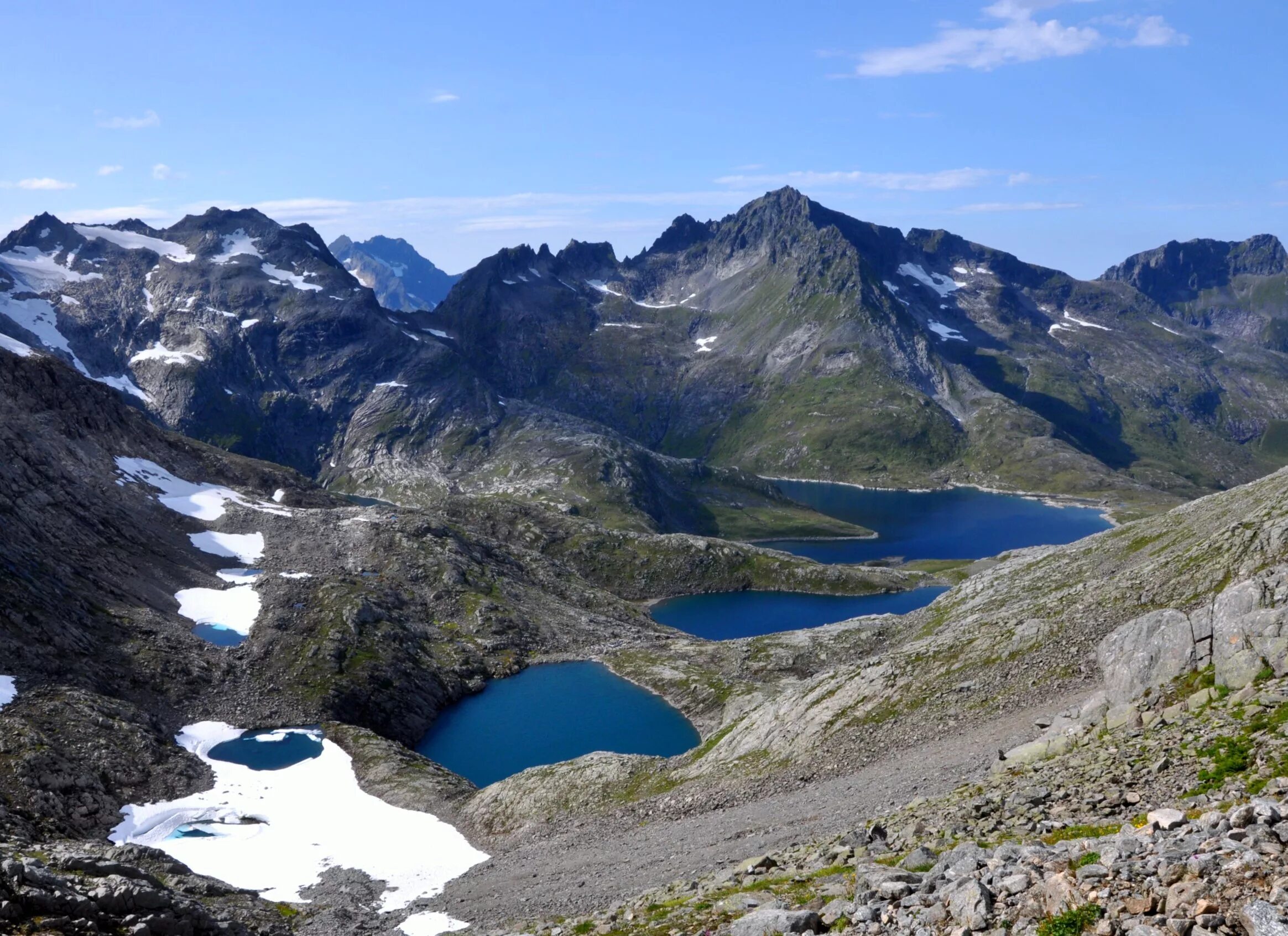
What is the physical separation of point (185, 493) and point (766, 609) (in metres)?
110

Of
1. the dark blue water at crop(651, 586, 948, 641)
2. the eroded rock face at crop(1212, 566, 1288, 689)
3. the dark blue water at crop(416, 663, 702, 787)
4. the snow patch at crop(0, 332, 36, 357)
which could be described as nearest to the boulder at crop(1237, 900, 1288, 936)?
the eroded rock face at crop(1212, 566, 1288, 689)

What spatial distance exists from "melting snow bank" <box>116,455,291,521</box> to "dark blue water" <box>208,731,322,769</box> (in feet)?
187

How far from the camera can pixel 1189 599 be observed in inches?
1989

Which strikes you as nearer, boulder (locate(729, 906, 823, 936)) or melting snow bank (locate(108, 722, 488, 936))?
boulder (locate(729, 906, 823, 936))

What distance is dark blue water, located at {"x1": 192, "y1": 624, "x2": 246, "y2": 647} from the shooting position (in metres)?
109

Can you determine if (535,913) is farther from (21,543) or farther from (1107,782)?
(21,543)

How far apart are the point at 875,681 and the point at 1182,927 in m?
44.8

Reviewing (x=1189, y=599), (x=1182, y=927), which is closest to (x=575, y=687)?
(x=1189, y=599)

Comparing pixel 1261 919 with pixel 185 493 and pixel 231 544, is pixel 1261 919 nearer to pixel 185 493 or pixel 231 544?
pixel 231 544

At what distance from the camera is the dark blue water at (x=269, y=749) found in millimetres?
85250

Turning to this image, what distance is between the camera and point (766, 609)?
183375 millimetres

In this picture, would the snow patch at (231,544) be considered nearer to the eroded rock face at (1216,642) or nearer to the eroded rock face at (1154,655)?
the eroded rock face at (1154,655)

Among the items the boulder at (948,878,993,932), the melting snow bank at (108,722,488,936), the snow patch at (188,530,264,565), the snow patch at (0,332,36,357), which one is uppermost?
the snow patch at (0,332,36,357)

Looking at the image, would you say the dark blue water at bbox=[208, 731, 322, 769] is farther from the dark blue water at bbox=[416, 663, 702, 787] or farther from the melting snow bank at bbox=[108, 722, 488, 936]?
the dark blue water at bbox=[416, 663, 702, 787]
